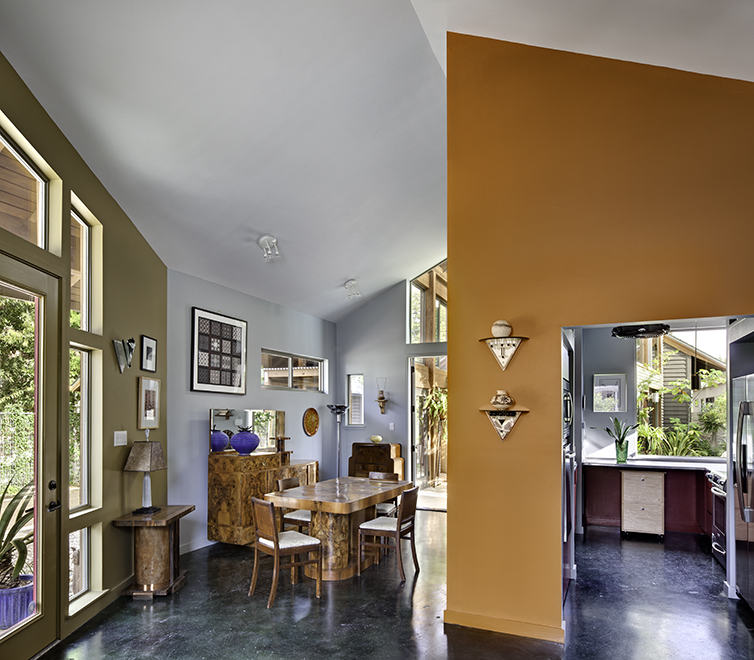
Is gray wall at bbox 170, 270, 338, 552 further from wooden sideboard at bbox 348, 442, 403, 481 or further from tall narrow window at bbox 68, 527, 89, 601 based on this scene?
tall narrow window at bbox 68, 527, 89, 601

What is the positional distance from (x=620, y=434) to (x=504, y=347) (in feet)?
12.5

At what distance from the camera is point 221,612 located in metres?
4.06

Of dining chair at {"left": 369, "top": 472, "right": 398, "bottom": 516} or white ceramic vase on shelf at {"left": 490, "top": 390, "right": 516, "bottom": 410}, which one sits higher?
white ceramic vase on shelf at {"left": 490, "top": 390, "right": 516, "bottom": 410}

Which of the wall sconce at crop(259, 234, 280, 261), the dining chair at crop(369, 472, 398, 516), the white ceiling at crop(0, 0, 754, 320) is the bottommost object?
the dining chair at crop(369, 472, 398, 516)

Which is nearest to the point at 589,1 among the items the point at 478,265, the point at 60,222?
the point at 478,265

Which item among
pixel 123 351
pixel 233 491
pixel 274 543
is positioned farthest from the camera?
pixel 233 491

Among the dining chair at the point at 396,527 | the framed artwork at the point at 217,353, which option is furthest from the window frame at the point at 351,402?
the dining chair at the point at 396,527

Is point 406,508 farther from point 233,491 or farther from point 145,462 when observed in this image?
point 145,462

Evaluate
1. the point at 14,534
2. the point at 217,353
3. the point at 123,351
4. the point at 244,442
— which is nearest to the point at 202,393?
the point at 217,353

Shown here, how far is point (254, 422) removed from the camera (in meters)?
6.90

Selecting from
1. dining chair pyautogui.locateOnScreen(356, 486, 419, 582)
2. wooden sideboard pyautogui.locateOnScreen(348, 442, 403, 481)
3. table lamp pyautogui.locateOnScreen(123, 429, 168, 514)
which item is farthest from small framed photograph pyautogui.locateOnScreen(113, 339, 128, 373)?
wooden sideboard pyautogui.locateOnScreen(348, 442, 403, 481)

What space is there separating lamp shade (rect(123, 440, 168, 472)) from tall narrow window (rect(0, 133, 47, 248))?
177 centimetres

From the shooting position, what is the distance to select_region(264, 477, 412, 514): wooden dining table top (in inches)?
183

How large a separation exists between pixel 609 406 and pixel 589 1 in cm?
540
